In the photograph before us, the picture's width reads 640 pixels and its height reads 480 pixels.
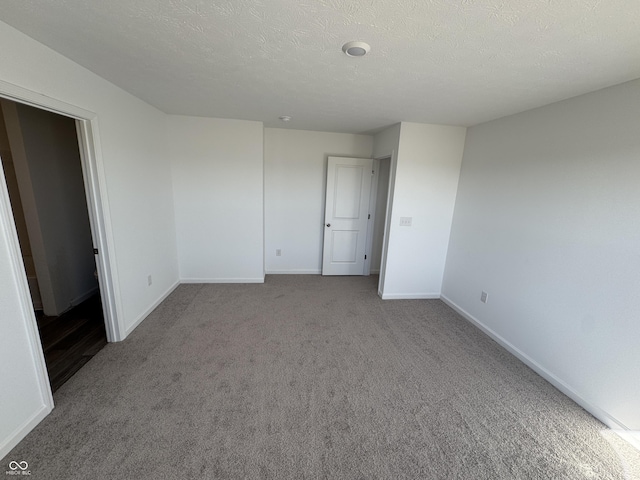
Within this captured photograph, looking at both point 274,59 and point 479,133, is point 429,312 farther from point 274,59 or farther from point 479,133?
point 274,59

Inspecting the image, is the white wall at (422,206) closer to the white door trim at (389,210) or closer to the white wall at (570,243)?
the white door trim at (389,210)

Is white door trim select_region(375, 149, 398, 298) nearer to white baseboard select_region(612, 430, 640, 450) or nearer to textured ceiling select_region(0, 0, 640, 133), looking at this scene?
textured ceiling select_region(0, 0, 640, 133)

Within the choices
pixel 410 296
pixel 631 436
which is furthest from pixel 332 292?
pixel 631 436

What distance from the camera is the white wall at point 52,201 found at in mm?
2527

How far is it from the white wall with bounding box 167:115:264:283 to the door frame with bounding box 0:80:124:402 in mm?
1386

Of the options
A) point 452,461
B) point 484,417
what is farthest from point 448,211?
point 452,461

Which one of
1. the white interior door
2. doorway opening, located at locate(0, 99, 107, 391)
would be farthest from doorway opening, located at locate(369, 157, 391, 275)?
doorway opening, located at locate(0, 99, 107, 391)

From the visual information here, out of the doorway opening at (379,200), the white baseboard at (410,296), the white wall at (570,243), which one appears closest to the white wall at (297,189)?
the doorway opening at (379,200)

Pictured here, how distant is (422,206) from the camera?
3.46 meters

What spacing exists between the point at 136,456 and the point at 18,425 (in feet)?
2.47

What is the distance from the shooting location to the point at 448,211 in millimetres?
3531

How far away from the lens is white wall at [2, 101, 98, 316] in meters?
2.53

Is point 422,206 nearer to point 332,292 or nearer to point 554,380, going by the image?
point 332,292

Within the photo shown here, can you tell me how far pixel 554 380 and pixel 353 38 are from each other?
3019mm
